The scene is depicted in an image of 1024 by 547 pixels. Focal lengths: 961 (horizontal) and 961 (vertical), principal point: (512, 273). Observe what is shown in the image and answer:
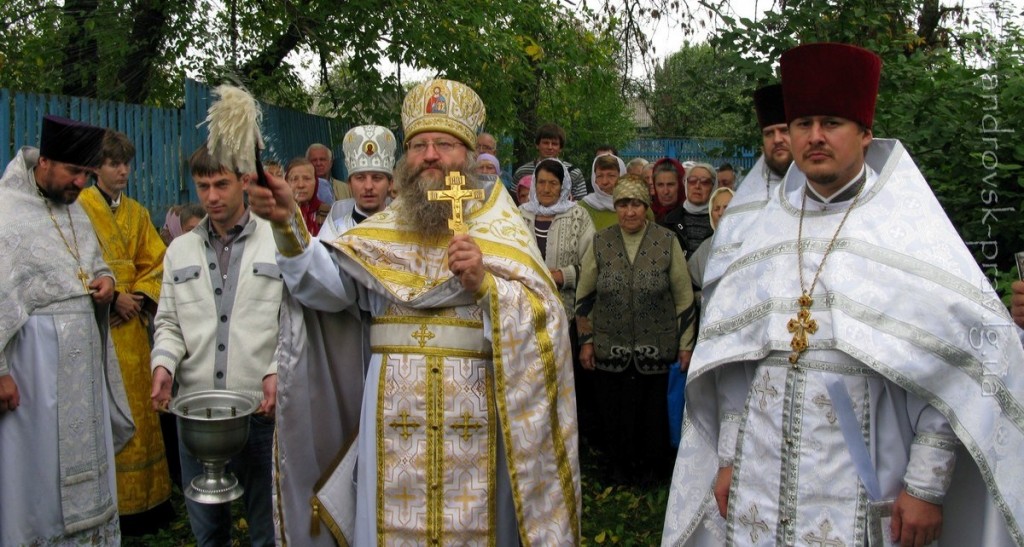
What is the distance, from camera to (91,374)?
15.0ft

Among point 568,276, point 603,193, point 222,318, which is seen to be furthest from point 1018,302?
point 603,193

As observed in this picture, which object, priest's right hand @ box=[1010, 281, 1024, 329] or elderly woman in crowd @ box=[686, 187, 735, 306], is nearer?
priest's right hand @ box=[1010, 281, 1024, 329]

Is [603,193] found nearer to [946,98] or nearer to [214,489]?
[946,98]

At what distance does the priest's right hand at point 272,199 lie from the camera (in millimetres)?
3262

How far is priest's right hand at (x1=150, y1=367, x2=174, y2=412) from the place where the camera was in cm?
421

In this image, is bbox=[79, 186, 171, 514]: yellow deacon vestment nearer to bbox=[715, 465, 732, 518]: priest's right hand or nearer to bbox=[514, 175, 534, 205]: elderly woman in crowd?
bbox=[514, 175, 534, 205]: elderly woman in crowd

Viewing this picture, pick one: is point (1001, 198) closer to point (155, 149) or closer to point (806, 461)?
point (806, 461)

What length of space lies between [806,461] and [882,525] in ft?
0.90

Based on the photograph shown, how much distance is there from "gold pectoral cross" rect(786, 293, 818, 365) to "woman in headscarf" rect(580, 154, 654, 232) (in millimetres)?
4516

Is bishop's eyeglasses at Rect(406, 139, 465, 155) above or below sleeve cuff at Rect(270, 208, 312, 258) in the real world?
above

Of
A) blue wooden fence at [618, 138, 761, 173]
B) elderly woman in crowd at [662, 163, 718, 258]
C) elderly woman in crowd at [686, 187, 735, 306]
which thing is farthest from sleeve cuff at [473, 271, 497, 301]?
blue wooden fence at [618, 138, 761, 173]

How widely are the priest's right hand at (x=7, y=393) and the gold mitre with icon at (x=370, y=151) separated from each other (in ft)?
6.32

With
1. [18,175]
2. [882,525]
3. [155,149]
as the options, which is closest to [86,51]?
[155,149]

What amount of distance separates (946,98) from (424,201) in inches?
114
